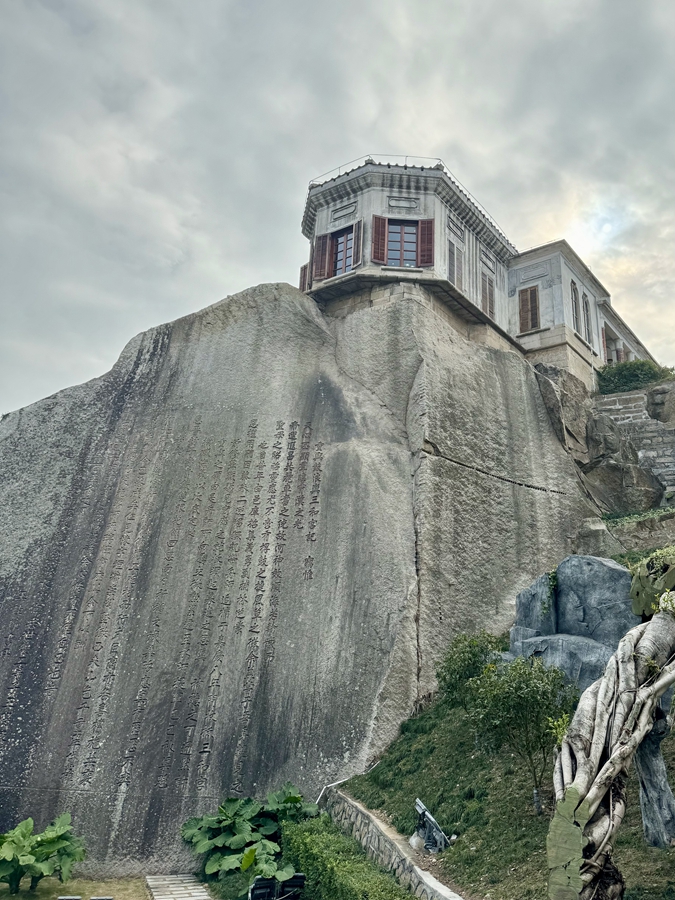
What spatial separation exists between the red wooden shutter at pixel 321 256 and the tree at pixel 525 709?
49.2 feet

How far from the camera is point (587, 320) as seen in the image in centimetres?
2517

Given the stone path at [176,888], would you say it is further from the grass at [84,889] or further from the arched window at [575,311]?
the arched window at [575,311]

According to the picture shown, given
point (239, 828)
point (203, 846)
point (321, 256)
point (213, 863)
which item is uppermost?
point (321, 256)

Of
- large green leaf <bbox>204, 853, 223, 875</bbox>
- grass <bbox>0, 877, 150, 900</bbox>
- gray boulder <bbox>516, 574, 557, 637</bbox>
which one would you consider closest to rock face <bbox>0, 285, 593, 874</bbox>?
grass <bbox>0, 877, 150, 900</bbox>

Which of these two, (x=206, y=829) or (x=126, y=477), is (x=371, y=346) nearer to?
(x=126, y=477)

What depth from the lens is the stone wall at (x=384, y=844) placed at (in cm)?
641

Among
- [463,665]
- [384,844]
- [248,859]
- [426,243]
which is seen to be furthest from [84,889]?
[426,243]

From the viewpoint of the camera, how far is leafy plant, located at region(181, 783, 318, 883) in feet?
29.4

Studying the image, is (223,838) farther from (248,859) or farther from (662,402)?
(662,402)

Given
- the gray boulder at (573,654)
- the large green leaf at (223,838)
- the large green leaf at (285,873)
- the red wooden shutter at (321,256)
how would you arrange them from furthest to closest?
the red wooden shutter at (321,256) → the large green leaf at (223,838) → the gray boulder at (573,654) → the large green leaf at (285,873)

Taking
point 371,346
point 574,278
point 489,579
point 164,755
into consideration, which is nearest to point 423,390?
point 371,346

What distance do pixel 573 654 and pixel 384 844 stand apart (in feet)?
11.8

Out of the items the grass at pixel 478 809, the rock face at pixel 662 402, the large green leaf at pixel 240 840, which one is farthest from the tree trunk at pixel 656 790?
the rock face at pixel 662 402

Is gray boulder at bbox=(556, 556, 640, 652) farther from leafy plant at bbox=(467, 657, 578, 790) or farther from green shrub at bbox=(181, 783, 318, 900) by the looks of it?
green shrub at bbox=(181, 783, 318, 900)
